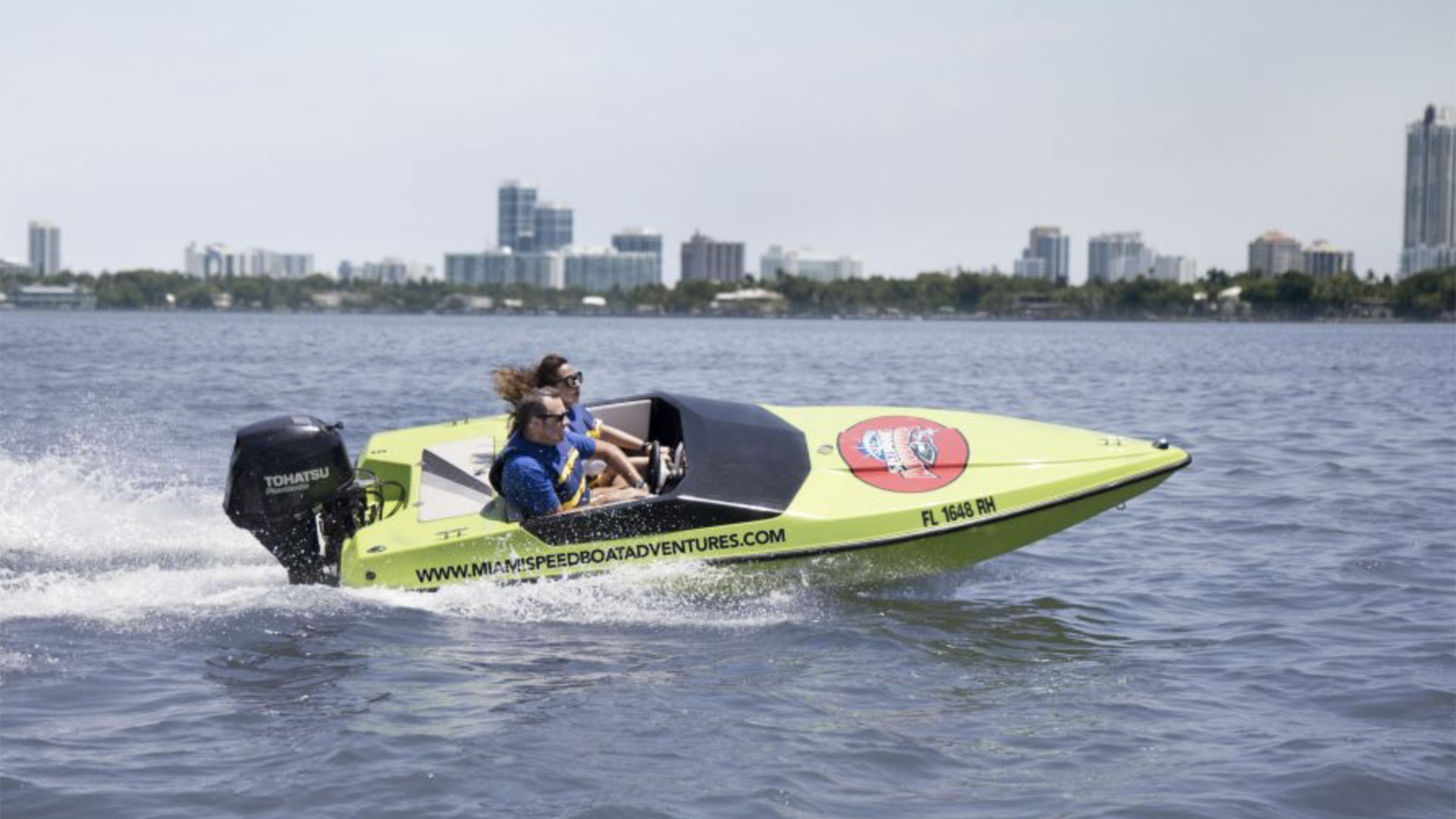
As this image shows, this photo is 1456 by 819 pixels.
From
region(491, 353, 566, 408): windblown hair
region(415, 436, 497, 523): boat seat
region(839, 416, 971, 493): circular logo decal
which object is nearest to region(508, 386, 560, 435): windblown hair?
region(415, 436, 497, 523): boat seat

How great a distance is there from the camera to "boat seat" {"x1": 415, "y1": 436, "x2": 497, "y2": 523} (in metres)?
11.2

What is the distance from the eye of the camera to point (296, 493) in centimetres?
1064

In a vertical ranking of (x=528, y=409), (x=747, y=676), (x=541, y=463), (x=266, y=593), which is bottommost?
(x=747, y=676)

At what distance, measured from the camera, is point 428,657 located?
31.2 ft

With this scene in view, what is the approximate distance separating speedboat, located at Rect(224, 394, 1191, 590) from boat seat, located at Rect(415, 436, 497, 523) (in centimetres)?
2

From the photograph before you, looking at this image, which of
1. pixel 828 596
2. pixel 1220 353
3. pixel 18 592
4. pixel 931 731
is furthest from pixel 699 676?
pixel 1220 353

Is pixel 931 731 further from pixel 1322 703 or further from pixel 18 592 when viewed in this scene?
pixel 18 592

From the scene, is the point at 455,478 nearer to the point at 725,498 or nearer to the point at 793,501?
the point at 725,498

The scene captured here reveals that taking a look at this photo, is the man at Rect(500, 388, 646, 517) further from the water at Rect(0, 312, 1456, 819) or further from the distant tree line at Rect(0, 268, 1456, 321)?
the distant tree line at Rect(0, 268, 1456, 321)

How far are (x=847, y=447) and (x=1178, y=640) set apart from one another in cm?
267

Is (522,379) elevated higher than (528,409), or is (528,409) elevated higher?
(522,379)

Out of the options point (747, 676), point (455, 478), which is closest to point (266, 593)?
point (455, 478)

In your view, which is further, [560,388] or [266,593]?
[560,388]

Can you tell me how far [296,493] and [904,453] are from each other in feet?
13.4
